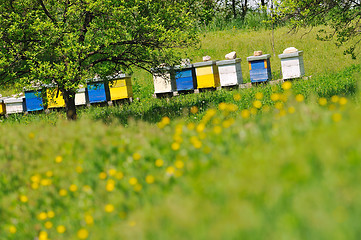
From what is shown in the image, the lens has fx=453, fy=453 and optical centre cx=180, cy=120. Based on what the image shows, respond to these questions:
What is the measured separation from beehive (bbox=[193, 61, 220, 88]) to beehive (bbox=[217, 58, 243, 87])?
0.86 ft

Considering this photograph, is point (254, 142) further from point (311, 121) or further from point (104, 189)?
point (104, 189)

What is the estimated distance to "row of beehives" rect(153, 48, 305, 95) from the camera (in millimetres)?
17919

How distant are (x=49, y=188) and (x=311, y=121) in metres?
3.20

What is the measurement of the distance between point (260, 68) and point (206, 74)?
7.27ft

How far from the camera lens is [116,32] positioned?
13.1 m

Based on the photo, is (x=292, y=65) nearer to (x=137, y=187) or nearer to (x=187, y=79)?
(x=187, y=79)

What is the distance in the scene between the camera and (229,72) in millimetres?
18562

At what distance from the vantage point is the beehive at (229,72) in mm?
18438

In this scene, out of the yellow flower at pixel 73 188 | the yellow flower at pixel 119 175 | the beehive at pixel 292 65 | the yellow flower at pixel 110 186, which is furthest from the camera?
the beehive at pixel 292 65

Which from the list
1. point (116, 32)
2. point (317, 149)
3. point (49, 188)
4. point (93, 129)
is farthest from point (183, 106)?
point (317, 149)

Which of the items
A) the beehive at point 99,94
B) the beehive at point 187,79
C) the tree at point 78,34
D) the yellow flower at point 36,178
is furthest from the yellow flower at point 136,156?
the beehive at point 99,94

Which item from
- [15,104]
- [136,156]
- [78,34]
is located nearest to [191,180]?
[136,156]

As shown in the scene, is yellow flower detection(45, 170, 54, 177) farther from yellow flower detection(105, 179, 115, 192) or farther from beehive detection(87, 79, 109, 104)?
beehive detection(87, 79, 109, 104)

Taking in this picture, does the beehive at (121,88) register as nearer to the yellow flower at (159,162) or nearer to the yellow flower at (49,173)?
the yellow flower at (49,173)
